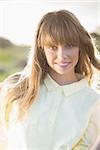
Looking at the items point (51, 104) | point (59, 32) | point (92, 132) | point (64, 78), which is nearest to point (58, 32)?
point (59, 32)

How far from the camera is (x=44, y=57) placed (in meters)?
2.25

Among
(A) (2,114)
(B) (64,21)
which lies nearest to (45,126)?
(A) (2,114)

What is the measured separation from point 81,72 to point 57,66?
A: 0.61ft

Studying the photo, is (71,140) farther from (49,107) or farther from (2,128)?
(2,128)

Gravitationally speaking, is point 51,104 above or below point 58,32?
below

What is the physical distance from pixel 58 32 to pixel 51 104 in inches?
14.4

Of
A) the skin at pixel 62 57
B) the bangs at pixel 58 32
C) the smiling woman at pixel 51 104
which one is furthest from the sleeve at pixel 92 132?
the bangs at pixel 58 32

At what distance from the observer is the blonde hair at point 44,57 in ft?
7.04

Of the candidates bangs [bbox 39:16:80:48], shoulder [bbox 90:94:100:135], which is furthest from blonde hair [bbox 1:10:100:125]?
shoulder [bbox 90:94:100:135]

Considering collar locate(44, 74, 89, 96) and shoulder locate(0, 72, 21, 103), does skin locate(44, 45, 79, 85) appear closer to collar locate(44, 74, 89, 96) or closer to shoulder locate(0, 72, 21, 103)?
collar locate(44, 74, 89, 96)

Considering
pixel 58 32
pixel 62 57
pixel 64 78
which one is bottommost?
pixel 64 78

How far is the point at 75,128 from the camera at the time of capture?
7.43ft

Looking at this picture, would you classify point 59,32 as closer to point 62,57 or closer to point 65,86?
point 62,57

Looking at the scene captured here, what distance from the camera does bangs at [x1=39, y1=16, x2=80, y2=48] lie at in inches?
A: 83.9
